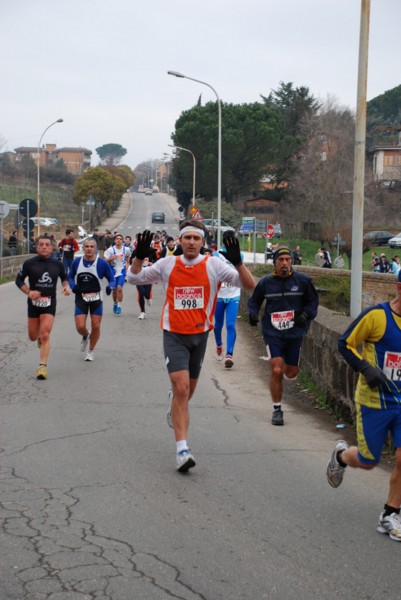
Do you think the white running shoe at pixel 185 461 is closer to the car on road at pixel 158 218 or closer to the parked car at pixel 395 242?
the parked car at pixel 395 242

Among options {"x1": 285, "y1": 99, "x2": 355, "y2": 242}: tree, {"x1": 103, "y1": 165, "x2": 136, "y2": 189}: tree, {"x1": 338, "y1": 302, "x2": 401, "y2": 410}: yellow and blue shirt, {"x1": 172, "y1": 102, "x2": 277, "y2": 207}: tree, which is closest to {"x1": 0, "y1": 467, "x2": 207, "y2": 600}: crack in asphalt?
{"x1": 338, "y1": 302, "x2": 401, "y2": 410}: yellow and blue shirt

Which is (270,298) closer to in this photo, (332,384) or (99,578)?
(332,384)

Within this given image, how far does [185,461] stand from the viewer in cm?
623

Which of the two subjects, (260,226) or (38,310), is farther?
(260,226)

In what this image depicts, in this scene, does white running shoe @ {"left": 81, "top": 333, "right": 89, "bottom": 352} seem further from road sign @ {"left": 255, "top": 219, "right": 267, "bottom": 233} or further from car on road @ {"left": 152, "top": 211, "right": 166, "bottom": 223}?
car on road @ {"left": 152, "top": 211, "right": 166, "bottom": 223}

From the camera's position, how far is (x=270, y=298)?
339 inches

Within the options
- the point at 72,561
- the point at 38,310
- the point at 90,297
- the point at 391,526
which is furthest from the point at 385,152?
the point at 72,561

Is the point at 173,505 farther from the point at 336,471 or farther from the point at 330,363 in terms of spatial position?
the point at 330,363

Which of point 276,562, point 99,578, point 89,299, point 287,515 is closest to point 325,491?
point 287,515

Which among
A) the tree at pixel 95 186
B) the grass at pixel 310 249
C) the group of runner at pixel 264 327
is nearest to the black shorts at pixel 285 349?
the group of runner at pixel 264 327

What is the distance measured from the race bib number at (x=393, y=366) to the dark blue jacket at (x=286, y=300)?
3.35 meters

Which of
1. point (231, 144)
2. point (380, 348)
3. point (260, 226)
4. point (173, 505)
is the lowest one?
point (173, 505)

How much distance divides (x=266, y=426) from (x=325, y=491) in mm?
2485

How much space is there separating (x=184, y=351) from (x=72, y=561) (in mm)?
2529
